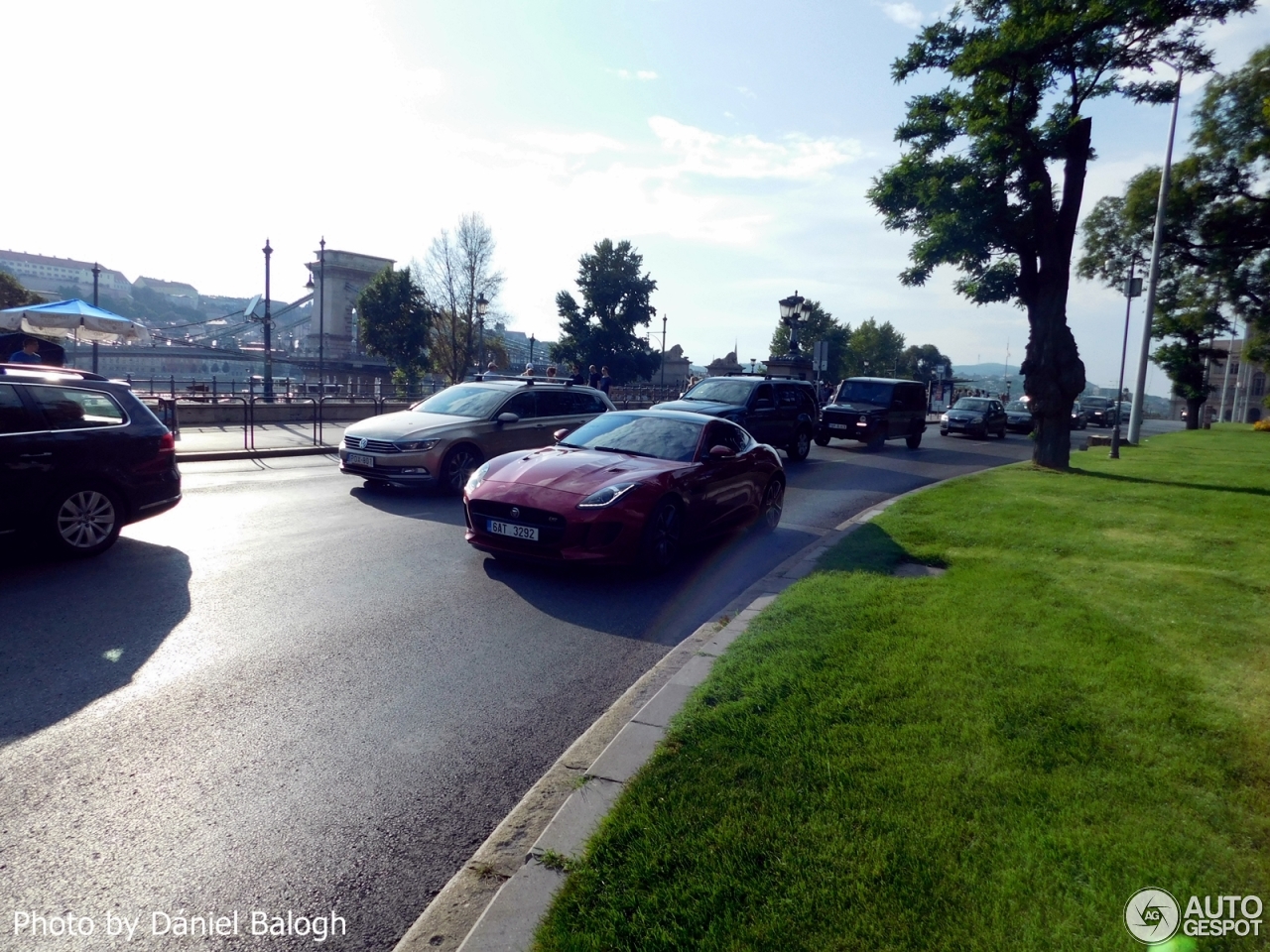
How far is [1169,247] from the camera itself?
26047 mm

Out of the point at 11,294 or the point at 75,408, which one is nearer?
the point at 75,408

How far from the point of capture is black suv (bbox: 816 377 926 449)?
76.3 feet

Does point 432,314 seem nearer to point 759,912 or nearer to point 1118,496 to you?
point 1118,496

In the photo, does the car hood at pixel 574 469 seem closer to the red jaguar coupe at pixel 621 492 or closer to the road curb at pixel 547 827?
the red jaguar coupe at pixel 621 492

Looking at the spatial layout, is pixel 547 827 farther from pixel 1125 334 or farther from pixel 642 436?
pixel 1125 334

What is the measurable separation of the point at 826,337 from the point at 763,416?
257 feet

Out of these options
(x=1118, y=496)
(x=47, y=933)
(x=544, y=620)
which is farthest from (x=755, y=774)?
(x=1118, y=496)

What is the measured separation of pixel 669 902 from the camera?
2.60m

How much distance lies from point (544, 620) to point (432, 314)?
5524 centimetres

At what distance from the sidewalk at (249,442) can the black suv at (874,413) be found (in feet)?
43.9

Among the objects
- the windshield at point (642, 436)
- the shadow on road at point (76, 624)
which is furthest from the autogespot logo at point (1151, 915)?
the windshield at point (642, 436)

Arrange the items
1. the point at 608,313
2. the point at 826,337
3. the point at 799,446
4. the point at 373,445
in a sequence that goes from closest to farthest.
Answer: the point at 373,445, the point at 799,446, the point at 608,313, the point at 826,337

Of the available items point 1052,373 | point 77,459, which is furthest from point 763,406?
point 77,459

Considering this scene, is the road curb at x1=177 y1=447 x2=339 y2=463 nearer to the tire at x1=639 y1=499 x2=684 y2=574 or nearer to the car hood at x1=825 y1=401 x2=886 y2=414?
the tire at x1=639 y1=499 x2=684 y2=574
